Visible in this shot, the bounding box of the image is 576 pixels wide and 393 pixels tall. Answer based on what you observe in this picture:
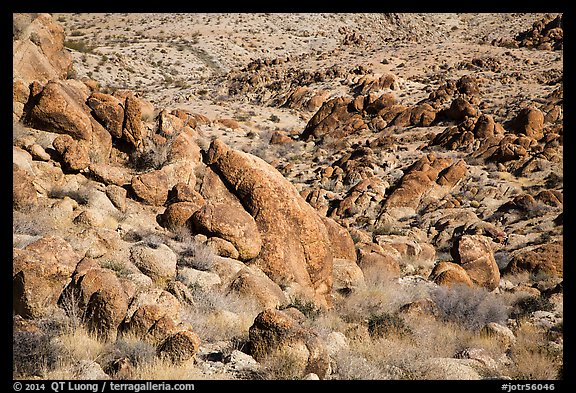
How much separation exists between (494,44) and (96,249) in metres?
50.5

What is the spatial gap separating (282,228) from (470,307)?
4779 mm

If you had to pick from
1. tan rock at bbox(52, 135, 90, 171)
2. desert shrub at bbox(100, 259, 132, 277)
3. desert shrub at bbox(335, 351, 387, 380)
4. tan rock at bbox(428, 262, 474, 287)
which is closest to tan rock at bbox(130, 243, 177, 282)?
desert shrub at bbox(100, 259, 132, 277)

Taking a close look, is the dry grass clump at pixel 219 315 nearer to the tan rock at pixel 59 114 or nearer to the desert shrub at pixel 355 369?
the desert shrub at pixel 355 369

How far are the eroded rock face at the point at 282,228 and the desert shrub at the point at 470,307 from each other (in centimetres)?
280

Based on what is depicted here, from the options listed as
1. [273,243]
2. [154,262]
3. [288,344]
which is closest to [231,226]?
[273,243]

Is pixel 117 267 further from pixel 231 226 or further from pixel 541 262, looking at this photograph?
pixel 541 262

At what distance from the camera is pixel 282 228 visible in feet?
33.2

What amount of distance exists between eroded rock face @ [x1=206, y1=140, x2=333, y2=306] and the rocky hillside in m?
0.05

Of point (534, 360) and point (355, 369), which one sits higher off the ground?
point (355, 369)

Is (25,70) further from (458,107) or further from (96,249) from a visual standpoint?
(458,107)

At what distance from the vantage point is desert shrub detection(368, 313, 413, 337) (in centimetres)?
766

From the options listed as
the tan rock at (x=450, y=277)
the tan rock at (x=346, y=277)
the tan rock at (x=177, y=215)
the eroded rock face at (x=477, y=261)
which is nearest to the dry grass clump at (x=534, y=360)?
the tan rock at (x=346, y=277)

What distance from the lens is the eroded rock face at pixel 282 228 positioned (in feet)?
32.3
